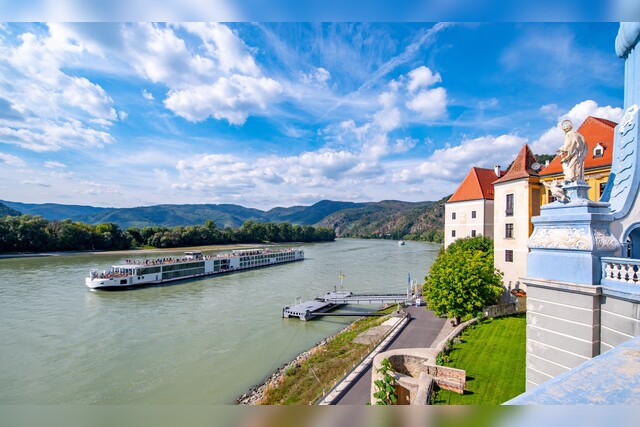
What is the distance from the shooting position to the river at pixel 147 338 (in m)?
9.91

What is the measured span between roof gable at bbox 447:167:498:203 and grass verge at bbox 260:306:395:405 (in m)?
11.7

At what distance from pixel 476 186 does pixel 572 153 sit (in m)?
17.6

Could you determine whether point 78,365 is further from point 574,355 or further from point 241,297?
point 574,355

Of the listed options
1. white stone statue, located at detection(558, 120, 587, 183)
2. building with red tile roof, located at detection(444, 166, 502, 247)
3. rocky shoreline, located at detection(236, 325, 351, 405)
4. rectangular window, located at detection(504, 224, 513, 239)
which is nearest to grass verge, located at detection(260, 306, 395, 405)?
rocky shoreline, located at detection(236, 325, 351, 405)

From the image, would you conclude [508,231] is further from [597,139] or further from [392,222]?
[392,222]

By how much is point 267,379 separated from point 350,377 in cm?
343

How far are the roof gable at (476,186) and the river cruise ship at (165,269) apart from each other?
22300 mm

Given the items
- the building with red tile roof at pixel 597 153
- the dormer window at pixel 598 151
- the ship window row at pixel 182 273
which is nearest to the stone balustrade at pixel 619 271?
the building with red tile roof at pixel 597 153

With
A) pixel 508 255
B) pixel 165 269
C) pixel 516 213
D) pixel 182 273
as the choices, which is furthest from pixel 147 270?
pixel 516 213

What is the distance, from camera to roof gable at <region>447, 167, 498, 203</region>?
1970 cm

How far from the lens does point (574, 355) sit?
3.75 metres

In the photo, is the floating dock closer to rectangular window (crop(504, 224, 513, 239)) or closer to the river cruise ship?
rectangular window (crop(504, 224, 513, 239))

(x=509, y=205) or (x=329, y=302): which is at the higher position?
(x=509, y=205)

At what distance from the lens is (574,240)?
3.73 metres
